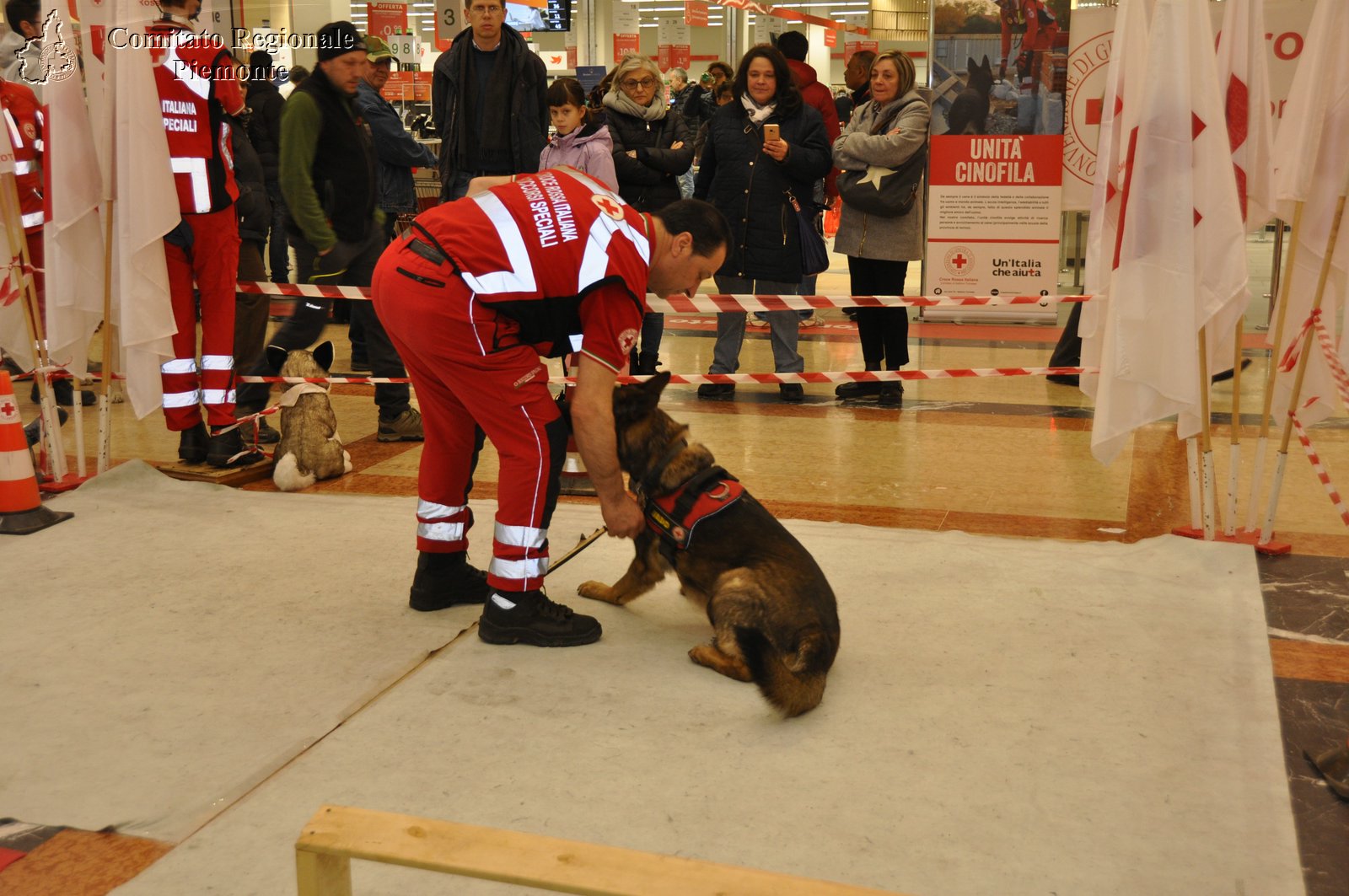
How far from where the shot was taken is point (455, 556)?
11.3 ft

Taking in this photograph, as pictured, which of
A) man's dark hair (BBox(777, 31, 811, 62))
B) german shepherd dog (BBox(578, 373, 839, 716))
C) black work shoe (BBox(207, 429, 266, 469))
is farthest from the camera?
man's dark hair (BBox(777, 31, 811, 62))

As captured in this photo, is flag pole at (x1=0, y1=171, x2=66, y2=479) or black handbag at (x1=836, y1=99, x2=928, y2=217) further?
black handbag at (x1=836, y1=99, x2=928, y2=217)

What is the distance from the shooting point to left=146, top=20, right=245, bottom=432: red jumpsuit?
175 inches

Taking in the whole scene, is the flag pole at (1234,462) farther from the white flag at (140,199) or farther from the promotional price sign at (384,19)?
the promotional price sign at (384,19)

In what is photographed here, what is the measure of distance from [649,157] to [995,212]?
10.4ft

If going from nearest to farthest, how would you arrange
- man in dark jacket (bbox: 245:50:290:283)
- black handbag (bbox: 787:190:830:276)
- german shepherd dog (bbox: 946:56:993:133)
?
black handbag (bbox: 787:190:830:276) → man in dark jacket (bbox: 245:50:290:283) → german shepherd dog (bbox: 946:56:993:133)

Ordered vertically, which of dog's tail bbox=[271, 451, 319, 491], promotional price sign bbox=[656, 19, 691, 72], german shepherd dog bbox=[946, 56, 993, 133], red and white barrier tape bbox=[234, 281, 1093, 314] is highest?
promotional price sign bbox=[656, 19, 691, 72]

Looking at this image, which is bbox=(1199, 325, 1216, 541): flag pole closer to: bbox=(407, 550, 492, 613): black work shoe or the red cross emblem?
the red cross emblem

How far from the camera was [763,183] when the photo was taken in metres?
6.07

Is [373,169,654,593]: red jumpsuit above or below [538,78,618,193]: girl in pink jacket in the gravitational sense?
below

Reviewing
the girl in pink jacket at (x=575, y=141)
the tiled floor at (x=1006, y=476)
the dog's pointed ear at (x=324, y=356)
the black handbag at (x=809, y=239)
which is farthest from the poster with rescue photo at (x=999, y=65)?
the dog's pointed ear at (x=324, y=356)

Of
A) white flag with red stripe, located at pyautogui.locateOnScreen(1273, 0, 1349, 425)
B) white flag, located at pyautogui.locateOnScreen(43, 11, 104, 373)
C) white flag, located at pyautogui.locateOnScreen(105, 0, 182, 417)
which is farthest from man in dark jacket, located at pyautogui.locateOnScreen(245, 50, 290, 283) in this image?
white flag with red stripe, located at pyautogui.locateOnScreen(1273, 0, 1349, 425)

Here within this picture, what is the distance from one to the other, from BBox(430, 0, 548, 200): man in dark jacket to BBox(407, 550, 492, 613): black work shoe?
121 inches

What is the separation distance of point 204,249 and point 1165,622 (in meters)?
3.80
